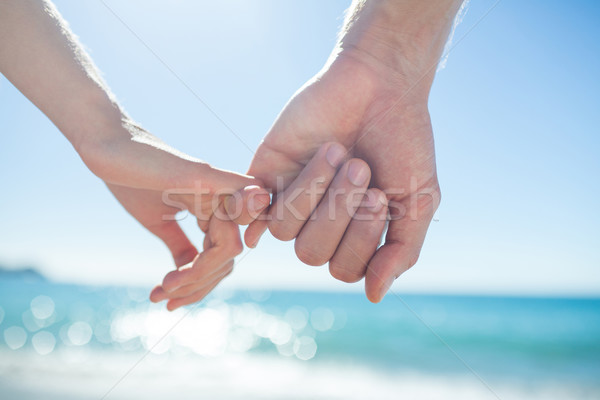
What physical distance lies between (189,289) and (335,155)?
4.28ft

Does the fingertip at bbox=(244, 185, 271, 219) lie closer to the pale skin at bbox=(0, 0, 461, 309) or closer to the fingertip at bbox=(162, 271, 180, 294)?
the pale skin at bbox=(0, 0, 461, 309)

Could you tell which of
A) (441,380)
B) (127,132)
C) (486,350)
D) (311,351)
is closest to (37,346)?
(311,351)

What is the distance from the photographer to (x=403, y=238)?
2.02 metres

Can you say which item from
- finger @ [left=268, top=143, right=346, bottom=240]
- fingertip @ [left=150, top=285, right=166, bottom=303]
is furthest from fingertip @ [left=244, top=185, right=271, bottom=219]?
fingertip @ [left=150, top=285, right=166, bottom=303]

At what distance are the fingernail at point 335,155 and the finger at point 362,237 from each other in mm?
222

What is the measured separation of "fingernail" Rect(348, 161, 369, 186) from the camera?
1.89m

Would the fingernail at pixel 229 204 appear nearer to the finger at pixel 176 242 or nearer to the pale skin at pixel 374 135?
the pale skin at pixel 374 135

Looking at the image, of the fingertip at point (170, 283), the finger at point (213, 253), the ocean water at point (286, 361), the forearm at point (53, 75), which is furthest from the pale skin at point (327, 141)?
the ocean water at point (286, 361)

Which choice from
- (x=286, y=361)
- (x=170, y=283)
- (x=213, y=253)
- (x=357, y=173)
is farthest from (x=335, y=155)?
(x=286, y=361)

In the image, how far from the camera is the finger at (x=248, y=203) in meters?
1.94

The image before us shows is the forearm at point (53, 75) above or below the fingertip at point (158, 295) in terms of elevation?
above

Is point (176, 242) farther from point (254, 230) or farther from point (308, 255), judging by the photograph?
point (308, 255)

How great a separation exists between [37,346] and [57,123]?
32.8ft

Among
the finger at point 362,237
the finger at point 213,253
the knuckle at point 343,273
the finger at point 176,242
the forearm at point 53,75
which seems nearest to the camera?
the forearm at point 53,75
